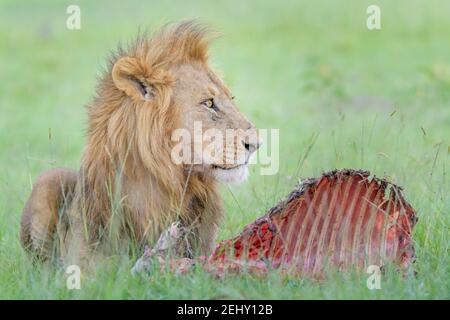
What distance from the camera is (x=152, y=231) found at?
4203 millimetres

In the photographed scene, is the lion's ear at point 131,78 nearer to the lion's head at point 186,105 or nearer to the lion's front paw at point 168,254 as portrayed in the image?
the lion's head at point 186,105

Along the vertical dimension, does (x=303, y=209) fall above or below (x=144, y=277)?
above

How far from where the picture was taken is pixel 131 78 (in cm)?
428

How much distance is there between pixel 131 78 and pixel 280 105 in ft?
23.7

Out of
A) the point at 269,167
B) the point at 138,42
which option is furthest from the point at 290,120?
the point at 138,42

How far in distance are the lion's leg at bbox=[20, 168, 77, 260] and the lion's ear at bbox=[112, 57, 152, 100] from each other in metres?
0.59

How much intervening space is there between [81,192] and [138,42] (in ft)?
2.45

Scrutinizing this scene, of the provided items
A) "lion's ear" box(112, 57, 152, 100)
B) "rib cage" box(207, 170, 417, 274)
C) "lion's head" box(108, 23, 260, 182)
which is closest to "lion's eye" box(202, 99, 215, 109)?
"lion's head" box(108, 23, 260, 182)

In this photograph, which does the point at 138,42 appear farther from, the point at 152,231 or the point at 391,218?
the point at 391,218

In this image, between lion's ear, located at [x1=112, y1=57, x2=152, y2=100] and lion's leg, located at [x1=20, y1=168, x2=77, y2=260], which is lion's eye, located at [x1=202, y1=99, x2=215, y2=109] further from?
lion's leg, located at [x1=20, y1=168, x2=77, y2=260]

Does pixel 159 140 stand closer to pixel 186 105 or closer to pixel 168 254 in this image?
pixel 186 105

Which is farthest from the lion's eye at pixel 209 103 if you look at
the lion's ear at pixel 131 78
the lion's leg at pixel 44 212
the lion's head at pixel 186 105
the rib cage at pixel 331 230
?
the lion's leg at pixel 44 212

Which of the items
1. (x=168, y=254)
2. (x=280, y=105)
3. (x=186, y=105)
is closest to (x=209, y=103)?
(x=186, y=105)

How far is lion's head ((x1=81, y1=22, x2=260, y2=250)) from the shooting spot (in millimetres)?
4184
